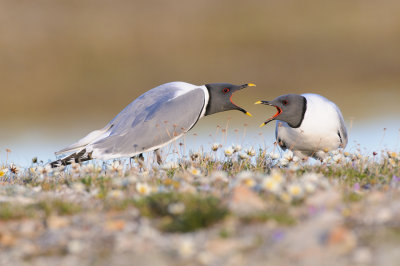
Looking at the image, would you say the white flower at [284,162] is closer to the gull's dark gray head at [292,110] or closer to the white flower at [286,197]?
the gull's dark gray head at [292,110]

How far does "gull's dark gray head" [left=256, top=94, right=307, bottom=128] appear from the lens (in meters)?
6.79

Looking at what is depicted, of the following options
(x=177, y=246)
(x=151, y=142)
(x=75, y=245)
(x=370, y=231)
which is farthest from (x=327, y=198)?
(x=151, y=142)

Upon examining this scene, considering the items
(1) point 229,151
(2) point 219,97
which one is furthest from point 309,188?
(2) point 219,97

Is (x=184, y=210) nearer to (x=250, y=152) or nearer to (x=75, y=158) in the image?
(x=250, y=152)

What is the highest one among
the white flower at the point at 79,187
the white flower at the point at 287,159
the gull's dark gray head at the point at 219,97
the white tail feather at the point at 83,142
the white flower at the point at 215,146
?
the gull's dark gray head at the point at 219,97

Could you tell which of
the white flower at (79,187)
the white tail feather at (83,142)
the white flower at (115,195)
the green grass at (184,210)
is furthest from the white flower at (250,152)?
the green grass at (184,210)

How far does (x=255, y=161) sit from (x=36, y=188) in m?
2.45

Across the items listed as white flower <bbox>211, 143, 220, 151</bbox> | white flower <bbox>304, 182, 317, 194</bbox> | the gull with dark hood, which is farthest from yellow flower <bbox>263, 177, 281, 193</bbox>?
the gull with dark hood

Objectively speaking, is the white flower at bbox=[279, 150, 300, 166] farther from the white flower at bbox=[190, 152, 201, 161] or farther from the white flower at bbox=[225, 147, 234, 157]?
the white flower at bbox=[190, 152, 201, 161]

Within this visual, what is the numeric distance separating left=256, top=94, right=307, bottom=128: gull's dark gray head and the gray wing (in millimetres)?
979

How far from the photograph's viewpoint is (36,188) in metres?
4.75

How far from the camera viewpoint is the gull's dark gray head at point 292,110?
679cm

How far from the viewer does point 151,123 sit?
627cm

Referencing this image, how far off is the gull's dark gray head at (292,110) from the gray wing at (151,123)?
0.98 meters
